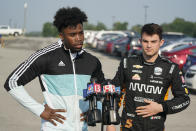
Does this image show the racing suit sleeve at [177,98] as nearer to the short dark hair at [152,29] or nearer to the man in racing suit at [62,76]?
the short dark hair at [152,29]

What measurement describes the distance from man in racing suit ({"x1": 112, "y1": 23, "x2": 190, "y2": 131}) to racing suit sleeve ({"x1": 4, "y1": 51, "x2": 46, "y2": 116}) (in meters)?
0.84

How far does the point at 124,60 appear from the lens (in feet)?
12.6

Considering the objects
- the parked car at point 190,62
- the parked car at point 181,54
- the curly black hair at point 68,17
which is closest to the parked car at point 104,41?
the parked car at point 181,54

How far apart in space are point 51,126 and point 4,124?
4638 millimetres

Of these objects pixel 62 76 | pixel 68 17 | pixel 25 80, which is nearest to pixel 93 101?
pixel 62 76

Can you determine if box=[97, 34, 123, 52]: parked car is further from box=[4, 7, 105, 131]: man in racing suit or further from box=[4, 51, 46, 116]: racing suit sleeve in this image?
box=[4, 51, 46, 116]: racing suit sleeve

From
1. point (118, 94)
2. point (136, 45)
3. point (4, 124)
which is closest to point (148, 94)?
point (118, 94)

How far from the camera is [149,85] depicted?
3674 millimetres

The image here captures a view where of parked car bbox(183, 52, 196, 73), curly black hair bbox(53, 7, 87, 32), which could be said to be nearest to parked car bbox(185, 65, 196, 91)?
parked car bbox(183, 52, 196, 73)

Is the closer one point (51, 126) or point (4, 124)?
point (51, 126)

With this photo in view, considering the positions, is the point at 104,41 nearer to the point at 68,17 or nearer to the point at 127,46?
the point at 127,46

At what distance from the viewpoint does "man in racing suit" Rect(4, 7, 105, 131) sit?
10.4ft

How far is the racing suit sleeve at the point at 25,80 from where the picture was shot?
10.3 feet

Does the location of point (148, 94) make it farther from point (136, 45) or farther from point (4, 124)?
point (136, 45)
